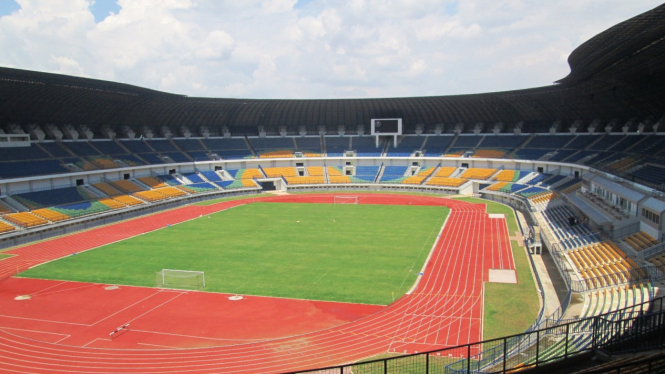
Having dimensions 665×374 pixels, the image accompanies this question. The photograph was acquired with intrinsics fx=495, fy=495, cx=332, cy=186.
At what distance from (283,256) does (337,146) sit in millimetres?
40920

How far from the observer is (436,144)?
6488 cm

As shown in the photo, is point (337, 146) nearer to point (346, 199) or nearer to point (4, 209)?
point (346, 199)

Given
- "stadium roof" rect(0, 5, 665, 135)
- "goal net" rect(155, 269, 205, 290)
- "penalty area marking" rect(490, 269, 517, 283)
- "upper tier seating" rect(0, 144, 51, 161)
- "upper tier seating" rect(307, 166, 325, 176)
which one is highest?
"stadium roof" rect(0, 5, 665, 135)

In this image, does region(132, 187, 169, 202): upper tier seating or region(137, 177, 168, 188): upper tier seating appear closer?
region(132, 187, 169, 202): upper tier seating

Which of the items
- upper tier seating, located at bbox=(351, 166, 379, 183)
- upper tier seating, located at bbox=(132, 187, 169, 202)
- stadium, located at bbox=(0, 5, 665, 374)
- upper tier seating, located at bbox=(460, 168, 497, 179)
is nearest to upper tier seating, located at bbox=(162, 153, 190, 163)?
stadium, located at bbox=(0, 5, 665, 374)

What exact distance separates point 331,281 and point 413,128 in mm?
49040

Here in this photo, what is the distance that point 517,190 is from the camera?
47719 millimetres

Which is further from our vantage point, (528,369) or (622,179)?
(622,179)

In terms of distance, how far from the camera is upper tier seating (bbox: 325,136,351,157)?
65819mm

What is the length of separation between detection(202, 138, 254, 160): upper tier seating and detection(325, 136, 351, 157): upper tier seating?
1066 cm

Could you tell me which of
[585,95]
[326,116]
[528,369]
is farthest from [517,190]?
[528,369]

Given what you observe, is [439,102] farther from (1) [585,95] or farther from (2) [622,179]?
(2) [622,179]

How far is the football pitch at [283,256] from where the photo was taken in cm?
2258

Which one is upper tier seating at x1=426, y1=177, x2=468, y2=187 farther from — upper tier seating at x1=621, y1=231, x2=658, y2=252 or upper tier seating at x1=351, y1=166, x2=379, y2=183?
upper tier seating at x1=621, y1=231, x2=658, y2=252
